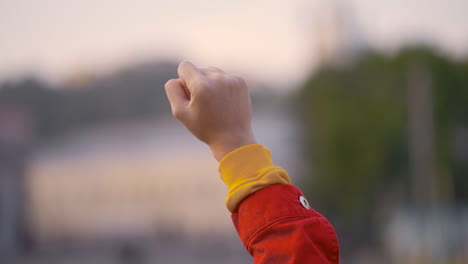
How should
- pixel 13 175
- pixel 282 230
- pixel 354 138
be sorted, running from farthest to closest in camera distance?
pixel 354 138 < pixel 13 175 < pixel 282 230

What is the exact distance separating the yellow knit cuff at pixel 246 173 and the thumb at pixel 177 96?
0.09 meters

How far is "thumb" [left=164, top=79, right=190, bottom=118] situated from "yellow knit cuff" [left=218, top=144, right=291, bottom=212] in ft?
0.29

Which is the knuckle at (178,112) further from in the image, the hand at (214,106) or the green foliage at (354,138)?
the green foliage at (354,138)

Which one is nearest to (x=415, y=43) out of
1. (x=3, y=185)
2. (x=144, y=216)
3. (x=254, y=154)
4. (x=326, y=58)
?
(x=326, y=58)

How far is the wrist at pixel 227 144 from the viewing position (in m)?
0.85

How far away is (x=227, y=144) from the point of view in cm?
85

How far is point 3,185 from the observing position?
58.6 feet

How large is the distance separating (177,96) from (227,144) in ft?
0.31

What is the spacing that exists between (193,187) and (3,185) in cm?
581

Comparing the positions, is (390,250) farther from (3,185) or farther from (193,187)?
(3,185)

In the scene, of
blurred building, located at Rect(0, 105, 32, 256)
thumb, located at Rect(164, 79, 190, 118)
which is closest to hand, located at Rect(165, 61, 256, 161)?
thumb, located at Rect(164, 79, 190, 118)

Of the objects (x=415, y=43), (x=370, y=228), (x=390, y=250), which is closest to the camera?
(x=390, y=250)

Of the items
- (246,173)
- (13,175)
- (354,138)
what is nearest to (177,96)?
(246,173)

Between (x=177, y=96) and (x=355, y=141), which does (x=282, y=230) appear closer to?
(x=177, y=96)
